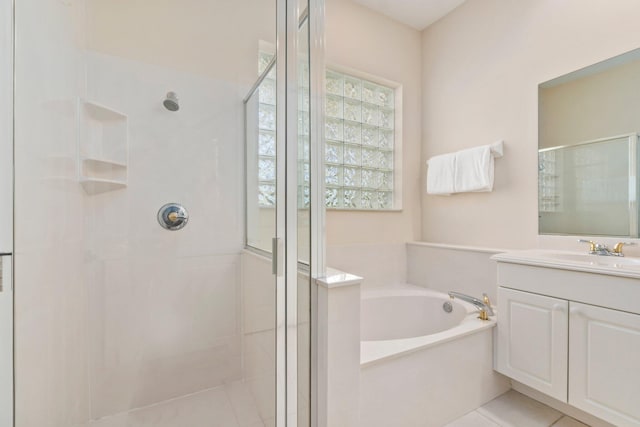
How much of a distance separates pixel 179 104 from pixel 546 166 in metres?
2.27

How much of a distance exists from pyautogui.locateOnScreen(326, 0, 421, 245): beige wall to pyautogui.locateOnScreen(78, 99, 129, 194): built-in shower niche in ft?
4.46

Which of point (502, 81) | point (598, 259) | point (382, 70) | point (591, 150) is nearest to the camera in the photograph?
point (598, 259)

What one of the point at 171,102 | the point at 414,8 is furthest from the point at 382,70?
the point at 171,102

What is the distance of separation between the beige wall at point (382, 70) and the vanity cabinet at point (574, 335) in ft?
3.24

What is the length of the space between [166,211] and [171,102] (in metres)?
0.59

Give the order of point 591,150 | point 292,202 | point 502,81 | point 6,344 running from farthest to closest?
1. point 502,81
2. point 591,150
3. point 292,202
4. point 6,344

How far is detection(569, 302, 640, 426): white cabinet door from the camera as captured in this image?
1082 mm

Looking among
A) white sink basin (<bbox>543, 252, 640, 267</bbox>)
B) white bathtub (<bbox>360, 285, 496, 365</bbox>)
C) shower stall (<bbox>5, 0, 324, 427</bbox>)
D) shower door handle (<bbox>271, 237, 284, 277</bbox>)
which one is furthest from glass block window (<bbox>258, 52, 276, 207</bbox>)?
white sink basin (<bbox>543, 252, 640, 267</bbox>)

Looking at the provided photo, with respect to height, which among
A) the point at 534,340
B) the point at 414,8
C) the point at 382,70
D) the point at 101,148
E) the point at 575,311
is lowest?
the point at 534,340

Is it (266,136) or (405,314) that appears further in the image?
(405,314)

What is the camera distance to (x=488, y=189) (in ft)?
6.50

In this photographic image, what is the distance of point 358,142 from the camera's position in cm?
236

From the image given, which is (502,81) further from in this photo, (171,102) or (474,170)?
(171,102)

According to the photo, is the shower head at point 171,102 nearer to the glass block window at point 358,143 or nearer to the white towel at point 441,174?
the glass block window at point 358,143
